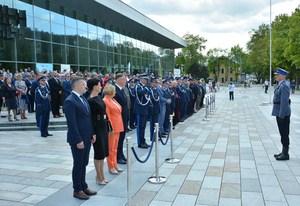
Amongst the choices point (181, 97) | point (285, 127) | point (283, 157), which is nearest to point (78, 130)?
point (285, 127)

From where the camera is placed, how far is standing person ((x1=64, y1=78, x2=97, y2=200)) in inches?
189

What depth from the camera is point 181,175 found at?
6418mm

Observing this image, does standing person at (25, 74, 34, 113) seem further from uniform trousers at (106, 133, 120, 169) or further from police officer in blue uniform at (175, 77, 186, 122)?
uniform trousers at (106, 133, 120, 169)

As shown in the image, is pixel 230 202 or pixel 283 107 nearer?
pixel 230 202

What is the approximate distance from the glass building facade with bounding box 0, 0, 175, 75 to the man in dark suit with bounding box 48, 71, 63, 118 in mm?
2650

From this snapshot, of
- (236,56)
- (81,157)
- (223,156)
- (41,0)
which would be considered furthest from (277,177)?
(236,56)

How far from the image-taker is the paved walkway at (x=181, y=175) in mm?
5148

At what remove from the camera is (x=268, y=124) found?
13.5 m

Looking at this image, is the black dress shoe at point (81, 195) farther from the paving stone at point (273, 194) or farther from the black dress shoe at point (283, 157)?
the black dress shoe at point (283, 157)

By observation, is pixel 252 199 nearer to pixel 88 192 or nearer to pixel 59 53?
pixel 88 192

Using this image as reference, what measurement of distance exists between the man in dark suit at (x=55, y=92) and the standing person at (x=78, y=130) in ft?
29.9

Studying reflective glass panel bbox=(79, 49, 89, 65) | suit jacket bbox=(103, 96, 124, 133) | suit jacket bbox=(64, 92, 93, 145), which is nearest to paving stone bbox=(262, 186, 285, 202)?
suit jacket bbox=(103, 96, 124, 133)

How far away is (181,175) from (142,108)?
9.02 ft

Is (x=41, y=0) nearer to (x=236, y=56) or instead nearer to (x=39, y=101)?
(x=39, y=101)
